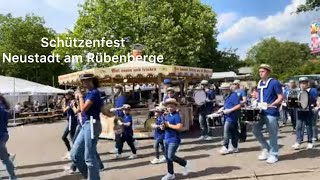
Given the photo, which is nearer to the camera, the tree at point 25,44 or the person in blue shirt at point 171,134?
the person in blue shirt at point 171,134

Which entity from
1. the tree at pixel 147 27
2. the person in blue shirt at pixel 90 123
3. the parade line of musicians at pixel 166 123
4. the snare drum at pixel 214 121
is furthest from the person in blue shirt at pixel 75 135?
the tree at pixel 147 27

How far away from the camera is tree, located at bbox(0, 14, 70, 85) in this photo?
56.5 m

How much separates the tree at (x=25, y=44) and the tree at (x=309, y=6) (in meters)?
45.9

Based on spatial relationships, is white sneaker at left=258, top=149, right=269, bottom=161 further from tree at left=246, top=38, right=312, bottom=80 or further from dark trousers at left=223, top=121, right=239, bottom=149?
tree at left=246, top=38, right=312, bottom=80

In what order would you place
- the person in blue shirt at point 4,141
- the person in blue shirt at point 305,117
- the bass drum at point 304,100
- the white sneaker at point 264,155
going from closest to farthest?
the person in blue shirt at point 4,141 < the white sneaker at point 264,155 < the bass drum at point 304,100 < the person in blue shirt at point 305,117

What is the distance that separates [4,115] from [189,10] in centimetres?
3437

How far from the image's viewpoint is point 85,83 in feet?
23.2

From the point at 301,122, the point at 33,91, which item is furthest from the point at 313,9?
the point at 33,91

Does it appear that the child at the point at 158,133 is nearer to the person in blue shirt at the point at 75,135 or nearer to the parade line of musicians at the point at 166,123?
the parade line of musicians at the point at 166,123

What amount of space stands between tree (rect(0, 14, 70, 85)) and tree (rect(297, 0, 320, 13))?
45.9 m

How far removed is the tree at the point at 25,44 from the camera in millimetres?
56500

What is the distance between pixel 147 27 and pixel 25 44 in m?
24.4

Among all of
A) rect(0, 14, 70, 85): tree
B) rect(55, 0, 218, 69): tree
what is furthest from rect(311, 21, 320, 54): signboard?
rect(0, 14, 70, 85): tree

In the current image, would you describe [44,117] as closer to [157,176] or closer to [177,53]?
[177,53]
